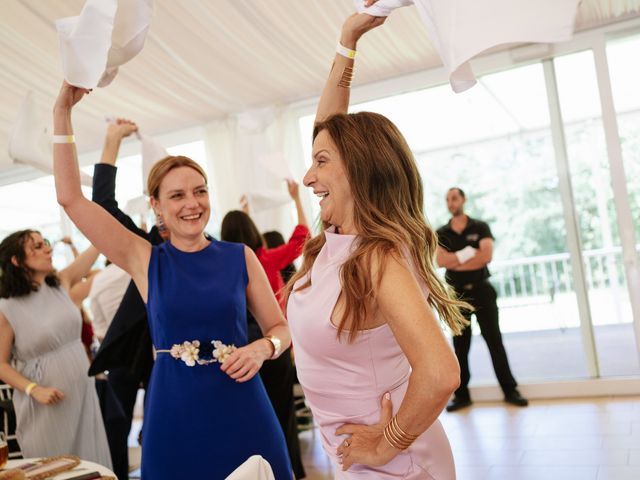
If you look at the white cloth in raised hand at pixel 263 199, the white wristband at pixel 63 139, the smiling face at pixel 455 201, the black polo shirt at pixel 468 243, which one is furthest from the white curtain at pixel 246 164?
the white wristband at pixel 63 139

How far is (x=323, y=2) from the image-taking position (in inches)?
180

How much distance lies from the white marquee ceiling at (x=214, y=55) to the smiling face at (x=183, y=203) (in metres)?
2.52

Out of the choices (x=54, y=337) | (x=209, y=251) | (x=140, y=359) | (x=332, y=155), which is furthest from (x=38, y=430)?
(x=332, y=155)

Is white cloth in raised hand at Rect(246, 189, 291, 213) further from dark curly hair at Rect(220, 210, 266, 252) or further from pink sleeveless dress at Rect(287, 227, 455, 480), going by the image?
pink sleeveless dress at Rect(287, 227, 455, 480)

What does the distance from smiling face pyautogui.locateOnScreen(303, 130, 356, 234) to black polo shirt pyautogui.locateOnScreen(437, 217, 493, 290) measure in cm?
438

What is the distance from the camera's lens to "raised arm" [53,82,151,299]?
6.19 feet

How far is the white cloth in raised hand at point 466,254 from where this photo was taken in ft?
18.6

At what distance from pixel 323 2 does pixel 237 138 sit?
260 cm

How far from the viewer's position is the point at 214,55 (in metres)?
5.24

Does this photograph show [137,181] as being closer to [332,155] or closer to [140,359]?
[140,359]

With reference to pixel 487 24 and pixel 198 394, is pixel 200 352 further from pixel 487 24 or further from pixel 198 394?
pixel 487 24

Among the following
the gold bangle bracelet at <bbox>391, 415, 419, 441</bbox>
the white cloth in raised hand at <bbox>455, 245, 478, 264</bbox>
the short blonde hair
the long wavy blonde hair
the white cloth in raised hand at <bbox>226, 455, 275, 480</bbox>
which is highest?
the short blonde hair

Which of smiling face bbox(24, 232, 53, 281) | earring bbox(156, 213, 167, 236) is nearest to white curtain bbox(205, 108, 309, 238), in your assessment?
smiling face bbox(24, 232, 53, 281)

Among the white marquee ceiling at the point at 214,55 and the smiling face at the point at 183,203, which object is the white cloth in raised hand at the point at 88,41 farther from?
the white marquee ceiling at the point at 214,55
